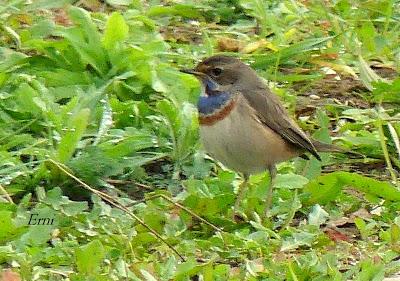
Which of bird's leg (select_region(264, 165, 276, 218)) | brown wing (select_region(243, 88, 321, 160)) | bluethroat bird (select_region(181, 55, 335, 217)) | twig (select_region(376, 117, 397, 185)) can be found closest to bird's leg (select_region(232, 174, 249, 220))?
bluethroat bird (select_region(181, 55, 335, 217))

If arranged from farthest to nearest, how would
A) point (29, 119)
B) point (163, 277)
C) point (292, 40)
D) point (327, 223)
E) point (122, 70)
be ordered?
point (292, 40), point (122, 70), point (29, 119), point (327, 223), point (163, 277)

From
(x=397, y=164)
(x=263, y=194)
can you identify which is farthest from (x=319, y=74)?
(x=263, y=194)

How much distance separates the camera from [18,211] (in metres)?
5.68

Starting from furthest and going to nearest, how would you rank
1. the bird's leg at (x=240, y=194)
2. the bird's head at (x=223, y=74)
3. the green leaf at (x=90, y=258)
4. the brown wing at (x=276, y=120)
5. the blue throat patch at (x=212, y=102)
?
1. the bird's head at (x=223, y=74)
2. the brown wing at (x=276, y=120)
3. the blue throat patch at (x=212, y=102)
4. the bird's leg at (x=240, y=194)
5. the green leaf at (x=90, y=258)

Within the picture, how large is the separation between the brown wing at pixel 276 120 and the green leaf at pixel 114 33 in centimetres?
105

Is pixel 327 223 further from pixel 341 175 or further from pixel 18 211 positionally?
pixel 18 211

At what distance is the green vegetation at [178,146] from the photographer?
5.38m

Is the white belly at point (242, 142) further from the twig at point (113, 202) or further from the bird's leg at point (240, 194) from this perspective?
the twig at point (113, 202)

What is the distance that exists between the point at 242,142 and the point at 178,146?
0.52 m

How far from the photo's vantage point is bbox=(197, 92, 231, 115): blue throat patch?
6273 mm

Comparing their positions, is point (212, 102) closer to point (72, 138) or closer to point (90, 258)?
point (72, 138)

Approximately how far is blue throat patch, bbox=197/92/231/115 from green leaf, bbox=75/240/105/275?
4.73ft

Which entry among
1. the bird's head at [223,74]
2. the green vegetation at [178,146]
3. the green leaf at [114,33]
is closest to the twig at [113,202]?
the green vegetation at [178,146]

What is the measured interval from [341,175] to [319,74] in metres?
1.82
